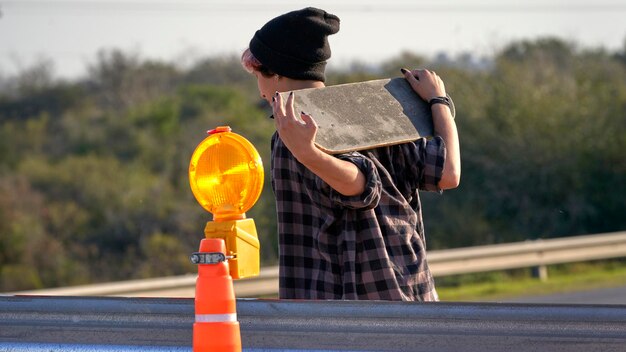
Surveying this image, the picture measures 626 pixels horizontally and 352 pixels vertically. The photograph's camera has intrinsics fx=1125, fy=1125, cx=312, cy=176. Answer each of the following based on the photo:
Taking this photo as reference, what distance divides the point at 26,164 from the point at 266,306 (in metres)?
25.9

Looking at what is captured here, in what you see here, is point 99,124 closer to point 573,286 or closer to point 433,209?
point 433,209

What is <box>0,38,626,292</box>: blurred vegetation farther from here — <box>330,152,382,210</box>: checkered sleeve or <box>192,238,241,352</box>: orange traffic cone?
<box>192,238,241,352</box>: orange traffic cone

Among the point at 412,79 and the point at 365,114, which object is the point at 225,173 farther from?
the point at 412,79

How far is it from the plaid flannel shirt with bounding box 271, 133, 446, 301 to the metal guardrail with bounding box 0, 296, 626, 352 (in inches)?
20.9

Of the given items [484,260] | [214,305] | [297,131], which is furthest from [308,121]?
[484,260]

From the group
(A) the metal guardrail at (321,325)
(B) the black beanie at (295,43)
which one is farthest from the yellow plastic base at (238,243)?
(B) the black beanie at (295,43)

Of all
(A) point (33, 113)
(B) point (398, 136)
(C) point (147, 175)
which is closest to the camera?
(B) point (398, 136)

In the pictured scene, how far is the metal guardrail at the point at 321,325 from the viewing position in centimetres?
258

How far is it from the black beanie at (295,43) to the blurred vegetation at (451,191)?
15.7m

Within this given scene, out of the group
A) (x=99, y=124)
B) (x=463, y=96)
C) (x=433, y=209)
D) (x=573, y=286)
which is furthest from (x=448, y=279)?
(x=99, y=124)

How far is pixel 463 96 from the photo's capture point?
2273 centimetres

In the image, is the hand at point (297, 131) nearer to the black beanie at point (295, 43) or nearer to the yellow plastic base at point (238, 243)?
the yellow plastic base at point (238, 243)

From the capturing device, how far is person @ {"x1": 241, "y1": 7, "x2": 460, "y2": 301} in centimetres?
327

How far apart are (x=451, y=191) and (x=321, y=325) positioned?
62.4 ft
